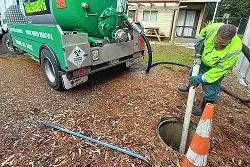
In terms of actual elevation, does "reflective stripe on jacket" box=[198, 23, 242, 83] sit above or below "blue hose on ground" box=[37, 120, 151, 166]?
above

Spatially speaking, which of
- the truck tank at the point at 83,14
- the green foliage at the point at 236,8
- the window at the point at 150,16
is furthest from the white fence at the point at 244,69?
the green foliage at the point at 236,8

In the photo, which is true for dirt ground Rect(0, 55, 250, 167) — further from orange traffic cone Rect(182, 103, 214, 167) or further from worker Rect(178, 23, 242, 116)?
worker Rect(178, 23, 242, 116)

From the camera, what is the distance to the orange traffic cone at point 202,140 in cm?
201

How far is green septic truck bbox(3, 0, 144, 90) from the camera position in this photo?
3.66 metres

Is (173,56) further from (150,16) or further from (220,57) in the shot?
(150,16)

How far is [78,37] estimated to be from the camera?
362cm

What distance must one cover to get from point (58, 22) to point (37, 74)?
155cm

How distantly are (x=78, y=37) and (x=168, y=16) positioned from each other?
12408mm

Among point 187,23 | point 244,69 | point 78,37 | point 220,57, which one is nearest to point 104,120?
point 78,37

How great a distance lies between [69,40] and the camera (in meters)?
3.54

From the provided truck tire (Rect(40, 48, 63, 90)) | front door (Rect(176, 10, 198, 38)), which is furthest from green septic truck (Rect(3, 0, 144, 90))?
front door (Rect(176, 10, 198, 38))

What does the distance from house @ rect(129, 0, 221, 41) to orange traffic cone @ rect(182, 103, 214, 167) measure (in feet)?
40.0

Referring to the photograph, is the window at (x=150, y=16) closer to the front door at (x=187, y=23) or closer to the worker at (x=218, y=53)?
the front door at (x=187, y=23)

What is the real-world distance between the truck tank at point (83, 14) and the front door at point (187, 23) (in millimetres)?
13466
